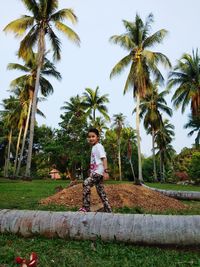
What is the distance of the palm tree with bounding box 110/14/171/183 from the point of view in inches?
1202

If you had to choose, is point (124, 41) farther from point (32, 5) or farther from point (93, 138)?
point (93, 138)

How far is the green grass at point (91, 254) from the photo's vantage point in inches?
140

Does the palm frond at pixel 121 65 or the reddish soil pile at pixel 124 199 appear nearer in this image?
the reddish soil pile at pixel 124 199

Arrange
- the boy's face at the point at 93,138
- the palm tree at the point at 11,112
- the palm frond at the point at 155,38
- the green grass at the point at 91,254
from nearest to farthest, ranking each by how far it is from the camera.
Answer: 1. the green grass at the point at 91,254
2. the boy's face at the point at 93,138
3. the palm frond at the point at 155,38
4. the palm tree at the point at 11,112

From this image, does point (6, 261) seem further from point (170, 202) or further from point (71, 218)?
point (170, 202)

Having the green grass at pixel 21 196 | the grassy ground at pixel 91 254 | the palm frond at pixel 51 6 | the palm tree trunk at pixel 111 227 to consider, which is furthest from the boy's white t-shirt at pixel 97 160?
the palm frond at pixel 51 6

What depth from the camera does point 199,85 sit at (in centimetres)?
3609

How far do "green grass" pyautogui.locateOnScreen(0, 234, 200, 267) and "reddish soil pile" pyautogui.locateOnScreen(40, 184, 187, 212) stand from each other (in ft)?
14.1

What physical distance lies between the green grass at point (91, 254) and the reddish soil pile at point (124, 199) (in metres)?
4.30

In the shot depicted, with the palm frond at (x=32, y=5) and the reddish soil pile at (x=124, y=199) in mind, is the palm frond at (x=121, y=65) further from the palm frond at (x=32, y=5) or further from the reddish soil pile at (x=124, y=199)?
the reddish soil pile at (x=124, y=199)

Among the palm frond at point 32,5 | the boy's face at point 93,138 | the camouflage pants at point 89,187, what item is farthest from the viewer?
the palm frond at point 32,5

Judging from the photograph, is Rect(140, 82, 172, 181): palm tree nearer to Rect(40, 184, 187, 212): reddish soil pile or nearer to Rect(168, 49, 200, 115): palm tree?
Rect(168, 49, 200, 115): palm tree

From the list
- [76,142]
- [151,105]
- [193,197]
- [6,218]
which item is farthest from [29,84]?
[6,218]

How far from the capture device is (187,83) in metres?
36.6
